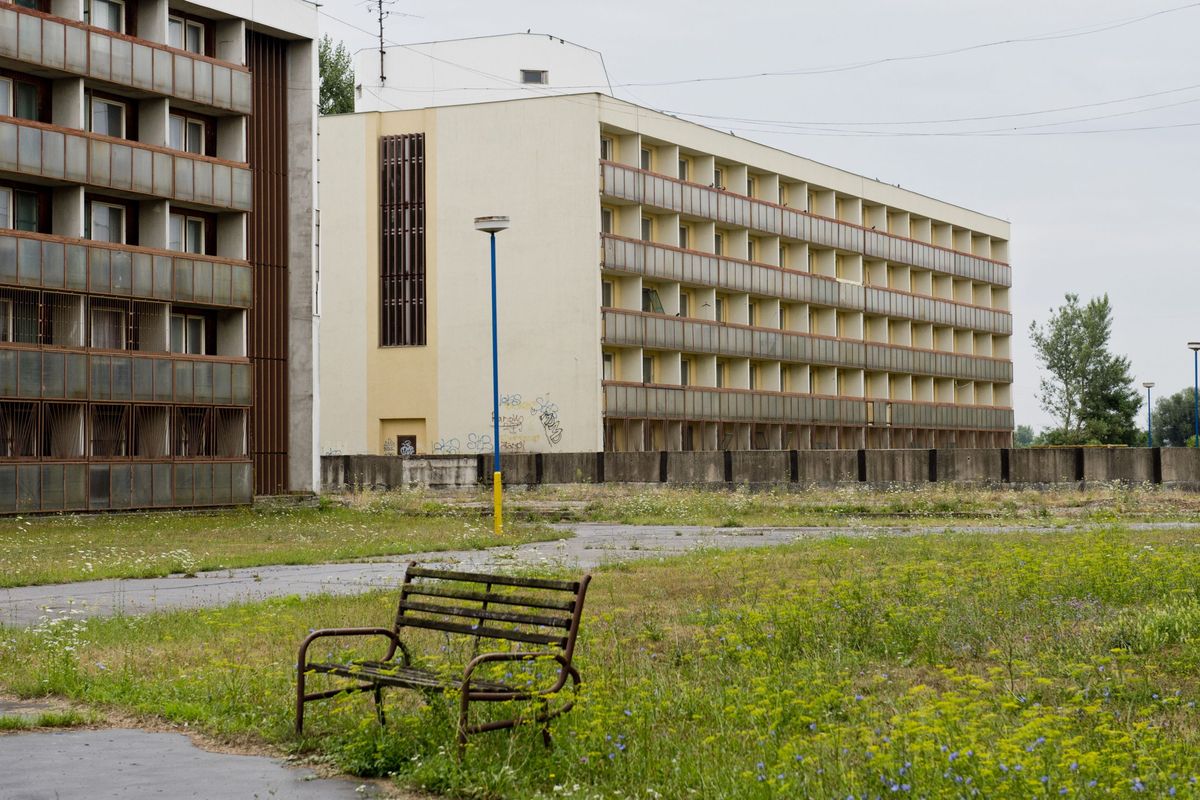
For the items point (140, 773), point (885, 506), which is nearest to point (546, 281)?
point (885, 506)

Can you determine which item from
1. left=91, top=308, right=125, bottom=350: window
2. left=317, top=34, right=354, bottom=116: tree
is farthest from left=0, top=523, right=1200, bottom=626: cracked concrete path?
left=317, top=34, right=354, bottom=116: tree

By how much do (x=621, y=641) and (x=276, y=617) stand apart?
4042 millimetres

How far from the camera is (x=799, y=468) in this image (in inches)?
1661

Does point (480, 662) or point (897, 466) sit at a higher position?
point (897, 466)

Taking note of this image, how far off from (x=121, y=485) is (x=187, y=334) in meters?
5.37

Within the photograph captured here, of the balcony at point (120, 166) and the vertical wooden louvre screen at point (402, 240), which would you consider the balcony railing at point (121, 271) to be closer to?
the balcony at point (120, 166)

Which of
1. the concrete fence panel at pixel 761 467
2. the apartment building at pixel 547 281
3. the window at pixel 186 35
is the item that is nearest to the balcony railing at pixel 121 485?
the window at pixel 186 35

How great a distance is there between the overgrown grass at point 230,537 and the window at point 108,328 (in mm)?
4440

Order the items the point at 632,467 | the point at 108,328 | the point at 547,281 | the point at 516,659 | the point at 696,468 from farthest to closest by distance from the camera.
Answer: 1. the point at 547,281
2. the point at 632,467
3. the point at 696,468
4. the point at 108,328
5. the point at 516,659

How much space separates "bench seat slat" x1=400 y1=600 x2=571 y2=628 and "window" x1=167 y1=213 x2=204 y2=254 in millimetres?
34119

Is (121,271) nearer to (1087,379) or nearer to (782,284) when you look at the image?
(782,284)

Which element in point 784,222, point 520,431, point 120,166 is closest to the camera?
point 120,166

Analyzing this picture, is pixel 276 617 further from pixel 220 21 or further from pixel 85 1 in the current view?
pixel 220 21

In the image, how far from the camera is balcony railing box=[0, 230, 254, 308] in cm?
3603
